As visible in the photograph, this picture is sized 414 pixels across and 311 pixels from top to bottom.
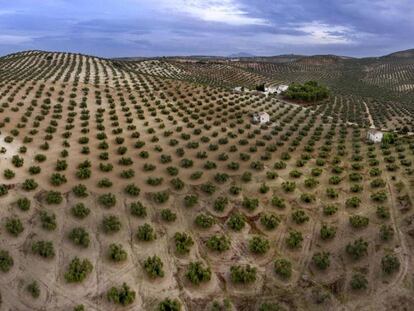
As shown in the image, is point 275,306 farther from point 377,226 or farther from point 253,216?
point 377,226

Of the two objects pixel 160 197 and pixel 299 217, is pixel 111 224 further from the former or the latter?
pixel 299 217

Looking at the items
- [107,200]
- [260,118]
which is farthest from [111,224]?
[260,118]

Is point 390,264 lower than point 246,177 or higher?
lower

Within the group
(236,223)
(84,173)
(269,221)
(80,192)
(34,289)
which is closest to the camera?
(34,289)

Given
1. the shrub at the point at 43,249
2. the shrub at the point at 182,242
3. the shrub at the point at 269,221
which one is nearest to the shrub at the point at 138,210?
the shrub at the point at 182,242

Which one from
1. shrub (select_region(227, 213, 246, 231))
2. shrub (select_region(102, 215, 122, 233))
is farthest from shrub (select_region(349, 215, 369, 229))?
shrub (select_region(102, 215, 122, 233))

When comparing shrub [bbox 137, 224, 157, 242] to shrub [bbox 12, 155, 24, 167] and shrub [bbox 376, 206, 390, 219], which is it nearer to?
shrub [bbox 12, 155, 24, 167]
